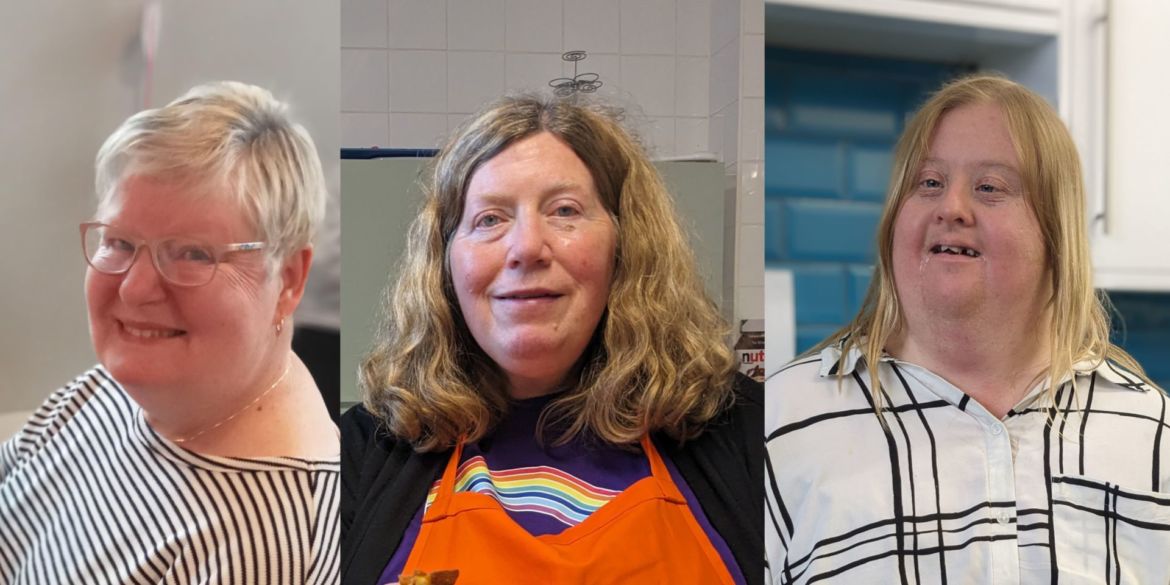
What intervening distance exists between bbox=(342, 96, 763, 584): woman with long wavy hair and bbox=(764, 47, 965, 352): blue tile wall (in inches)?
8.5

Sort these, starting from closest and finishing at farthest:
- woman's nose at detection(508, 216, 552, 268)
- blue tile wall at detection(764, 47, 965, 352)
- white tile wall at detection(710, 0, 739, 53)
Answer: woman's nose at detection(508, 216, 552, 268) < white tile wall at detection(710, 0, 739, 53) < blue tile wall at detection(764, 47, 965, 352)

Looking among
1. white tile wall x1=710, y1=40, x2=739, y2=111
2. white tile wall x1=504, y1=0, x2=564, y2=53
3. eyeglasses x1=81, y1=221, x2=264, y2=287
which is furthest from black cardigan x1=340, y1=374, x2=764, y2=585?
white tile wall x1=504, y1=0, x2=564, y2=53

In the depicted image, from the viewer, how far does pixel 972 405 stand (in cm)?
111

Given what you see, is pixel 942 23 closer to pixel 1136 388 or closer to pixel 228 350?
pixel 1136 388

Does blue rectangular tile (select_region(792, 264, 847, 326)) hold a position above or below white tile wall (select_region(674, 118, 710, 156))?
below

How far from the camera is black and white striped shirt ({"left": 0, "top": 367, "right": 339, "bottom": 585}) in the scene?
0.95 m

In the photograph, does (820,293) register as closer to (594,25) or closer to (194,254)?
(594,25)

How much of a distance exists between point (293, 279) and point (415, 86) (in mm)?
262

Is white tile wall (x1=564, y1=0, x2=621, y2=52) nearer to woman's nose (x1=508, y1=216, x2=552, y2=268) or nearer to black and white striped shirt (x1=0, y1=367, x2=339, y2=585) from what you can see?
woman's nose (x1=508, y1=216, x2=552, y2=268)

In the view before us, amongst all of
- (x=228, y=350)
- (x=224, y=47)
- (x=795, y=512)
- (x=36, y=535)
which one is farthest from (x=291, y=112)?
(x=795, y=512)

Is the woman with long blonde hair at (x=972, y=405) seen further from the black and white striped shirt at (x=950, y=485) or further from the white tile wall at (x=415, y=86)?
the white tile wall at (x=415, y=86)

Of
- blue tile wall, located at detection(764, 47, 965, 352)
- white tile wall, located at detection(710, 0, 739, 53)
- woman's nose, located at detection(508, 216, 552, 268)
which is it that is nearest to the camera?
woman's nose, located at detection(508, 216, 552, 268)

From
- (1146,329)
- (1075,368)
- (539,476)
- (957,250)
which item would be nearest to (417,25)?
(539,476)

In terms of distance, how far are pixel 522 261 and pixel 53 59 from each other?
0.60 metres
